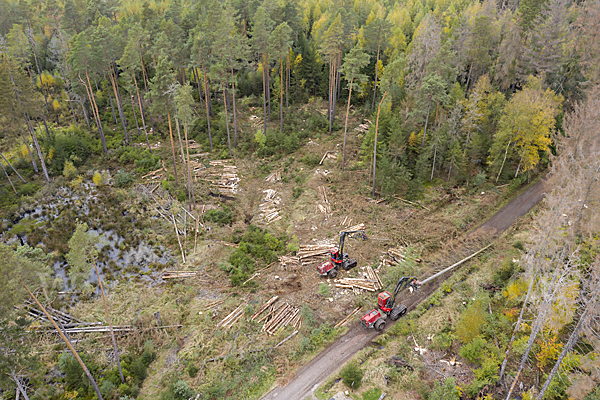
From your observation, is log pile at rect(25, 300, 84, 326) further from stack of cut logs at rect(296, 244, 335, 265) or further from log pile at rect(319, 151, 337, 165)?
log pile at rect(319, 151, 337, 165)

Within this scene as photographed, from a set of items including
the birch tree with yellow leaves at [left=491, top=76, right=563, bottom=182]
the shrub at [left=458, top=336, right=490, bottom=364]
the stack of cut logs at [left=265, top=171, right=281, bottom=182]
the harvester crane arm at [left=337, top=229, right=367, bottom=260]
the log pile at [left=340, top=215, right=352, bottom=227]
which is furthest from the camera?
the stack of cut logs at [left=265, top=171, right=281, bottom=182]

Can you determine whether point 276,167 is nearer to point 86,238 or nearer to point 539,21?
point 86,238

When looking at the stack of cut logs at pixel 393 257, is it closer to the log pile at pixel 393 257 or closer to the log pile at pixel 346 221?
the log pile at pixel 393 257

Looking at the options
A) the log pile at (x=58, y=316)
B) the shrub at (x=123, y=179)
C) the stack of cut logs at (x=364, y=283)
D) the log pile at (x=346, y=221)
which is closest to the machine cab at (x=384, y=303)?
the stack of cut logs at (x=364, y=283)

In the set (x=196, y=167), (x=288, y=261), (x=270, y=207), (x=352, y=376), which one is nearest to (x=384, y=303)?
(x=352, y=376)

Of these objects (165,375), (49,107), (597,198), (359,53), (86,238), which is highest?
(359,53)

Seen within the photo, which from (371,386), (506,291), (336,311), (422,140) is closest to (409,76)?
(422,140)

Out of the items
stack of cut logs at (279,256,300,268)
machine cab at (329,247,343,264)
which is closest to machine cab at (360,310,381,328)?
machine cab at (329,247,343,264)
